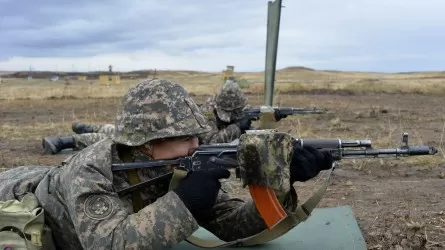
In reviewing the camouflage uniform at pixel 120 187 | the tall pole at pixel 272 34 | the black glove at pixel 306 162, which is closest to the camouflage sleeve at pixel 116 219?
the camouflage uniform at pixel 120 187

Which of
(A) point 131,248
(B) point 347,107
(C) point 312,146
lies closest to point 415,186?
(C) point 312,146

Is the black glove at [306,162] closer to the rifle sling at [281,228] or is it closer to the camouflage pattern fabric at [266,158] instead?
the camouflage pattern fabric at [266,158]

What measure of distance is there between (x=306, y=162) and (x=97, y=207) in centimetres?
115

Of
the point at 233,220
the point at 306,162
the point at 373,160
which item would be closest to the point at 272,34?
the point at 373,160

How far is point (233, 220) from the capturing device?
3980mm

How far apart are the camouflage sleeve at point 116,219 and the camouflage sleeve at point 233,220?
2.90ft

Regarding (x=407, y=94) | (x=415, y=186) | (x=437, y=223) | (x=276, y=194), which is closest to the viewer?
(x=276, y=194)

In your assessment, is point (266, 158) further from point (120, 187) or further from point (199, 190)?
point (120, 187)

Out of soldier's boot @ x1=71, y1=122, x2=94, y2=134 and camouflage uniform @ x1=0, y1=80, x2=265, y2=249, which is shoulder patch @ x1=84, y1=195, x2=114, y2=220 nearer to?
camouflage uniform @ x1=0, y1=80, x2=265, y2=249

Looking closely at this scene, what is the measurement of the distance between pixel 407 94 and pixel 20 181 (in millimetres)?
25799

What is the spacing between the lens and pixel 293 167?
11.1 feet

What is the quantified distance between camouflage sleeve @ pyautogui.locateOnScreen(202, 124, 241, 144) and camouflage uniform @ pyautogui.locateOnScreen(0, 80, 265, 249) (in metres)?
4.32

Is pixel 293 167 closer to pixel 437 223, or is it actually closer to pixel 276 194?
pixel 276 194

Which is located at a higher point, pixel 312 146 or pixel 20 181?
pixel 312 146
